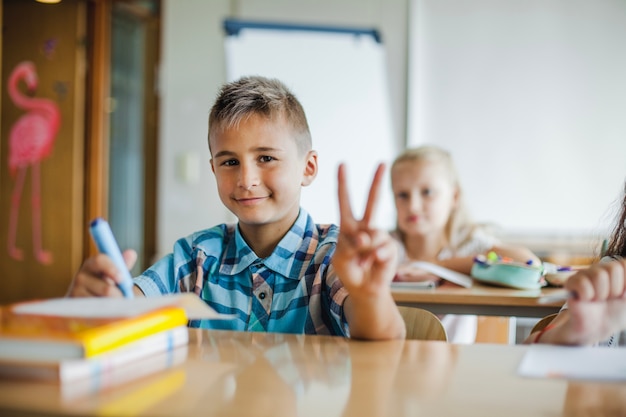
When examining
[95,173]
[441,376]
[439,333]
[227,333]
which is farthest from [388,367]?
[95,173]

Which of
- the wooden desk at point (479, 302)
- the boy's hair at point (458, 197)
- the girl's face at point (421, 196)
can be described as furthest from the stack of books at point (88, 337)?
the boy's hair at point (458, 197)

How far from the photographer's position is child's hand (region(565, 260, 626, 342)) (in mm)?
994

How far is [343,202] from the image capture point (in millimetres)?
1114

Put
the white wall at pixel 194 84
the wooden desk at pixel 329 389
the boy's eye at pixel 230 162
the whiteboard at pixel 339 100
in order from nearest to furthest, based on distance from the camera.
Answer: the wooden desk at pixel 329 389 → the boy's eye at pixel 230 162 → the whiteboard at pixel 339 100 → the white wall at pixel 194 84

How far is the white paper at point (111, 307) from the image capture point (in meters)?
0.94

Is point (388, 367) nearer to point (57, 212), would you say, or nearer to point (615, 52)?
point (615, 52)

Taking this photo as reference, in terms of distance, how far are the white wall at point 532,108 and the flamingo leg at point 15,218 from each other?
103 inches

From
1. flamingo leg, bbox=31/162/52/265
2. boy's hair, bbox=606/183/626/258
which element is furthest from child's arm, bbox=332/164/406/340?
flamingo leg, bbox=31/162/52/265

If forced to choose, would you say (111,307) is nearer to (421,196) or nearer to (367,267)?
(367,267)

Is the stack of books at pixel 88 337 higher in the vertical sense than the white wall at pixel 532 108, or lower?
lower

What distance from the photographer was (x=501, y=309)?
77.0 inches

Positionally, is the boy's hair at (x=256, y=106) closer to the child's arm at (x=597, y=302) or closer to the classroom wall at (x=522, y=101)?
the child's arm at (x=597, y=302)

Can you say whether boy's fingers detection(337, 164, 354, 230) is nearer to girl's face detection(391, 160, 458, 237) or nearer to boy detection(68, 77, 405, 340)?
boy detection(68, 77, 405, 340)

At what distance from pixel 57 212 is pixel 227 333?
4005 millimetres
